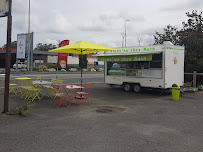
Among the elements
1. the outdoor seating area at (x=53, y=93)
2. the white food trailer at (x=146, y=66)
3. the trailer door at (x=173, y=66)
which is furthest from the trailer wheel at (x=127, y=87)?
the outdoor seating area at (x=53, y=93)

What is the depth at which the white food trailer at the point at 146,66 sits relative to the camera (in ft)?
Result: 38.1

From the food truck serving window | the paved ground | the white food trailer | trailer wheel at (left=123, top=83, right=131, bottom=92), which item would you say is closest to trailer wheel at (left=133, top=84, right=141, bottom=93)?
the white food trailer

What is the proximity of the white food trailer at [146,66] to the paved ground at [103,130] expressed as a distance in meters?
3.82

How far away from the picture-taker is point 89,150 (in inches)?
167

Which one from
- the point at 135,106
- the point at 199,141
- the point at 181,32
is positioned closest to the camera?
the point at 199,141

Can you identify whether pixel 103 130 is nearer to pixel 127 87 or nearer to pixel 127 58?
pixel 127 58

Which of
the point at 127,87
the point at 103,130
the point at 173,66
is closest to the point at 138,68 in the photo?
the point at 127,87

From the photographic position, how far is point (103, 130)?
18.2 feet

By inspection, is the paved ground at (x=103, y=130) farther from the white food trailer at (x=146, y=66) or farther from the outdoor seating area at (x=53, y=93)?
the white food trailer at (x=146, y=66)

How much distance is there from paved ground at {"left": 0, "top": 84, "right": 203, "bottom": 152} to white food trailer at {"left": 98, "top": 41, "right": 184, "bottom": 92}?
3.82 m

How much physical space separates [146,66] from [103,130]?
24.8ft

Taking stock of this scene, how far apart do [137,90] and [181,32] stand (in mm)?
6601

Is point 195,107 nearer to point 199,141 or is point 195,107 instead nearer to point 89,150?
point 199,141

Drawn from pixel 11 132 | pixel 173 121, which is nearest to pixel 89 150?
pixel 11 132
